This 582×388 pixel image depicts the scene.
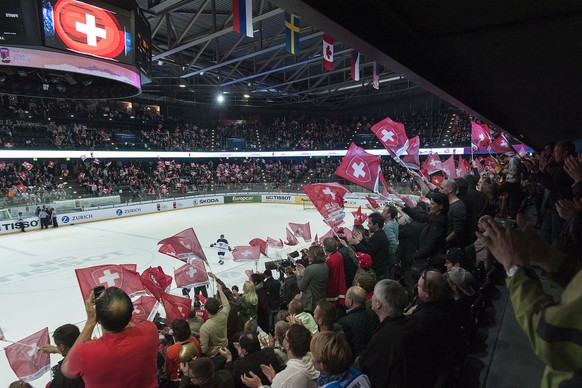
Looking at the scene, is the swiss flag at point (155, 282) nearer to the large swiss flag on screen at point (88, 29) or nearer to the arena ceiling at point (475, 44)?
the arena ceiling at point (475, 44)

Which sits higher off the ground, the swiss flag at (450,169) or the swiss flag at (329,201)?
the swiss flag at (450,169)

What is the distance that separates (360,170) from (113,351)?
5982 mm

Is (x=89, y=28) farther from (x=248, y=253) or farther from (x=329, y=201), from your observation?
(x=329, y=201)

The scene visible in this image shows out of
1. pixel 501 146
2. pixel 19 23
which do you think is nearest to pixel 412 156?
pixel 501 146

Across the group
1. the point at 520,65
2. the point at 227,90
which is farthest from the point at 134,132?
the point at 520,65

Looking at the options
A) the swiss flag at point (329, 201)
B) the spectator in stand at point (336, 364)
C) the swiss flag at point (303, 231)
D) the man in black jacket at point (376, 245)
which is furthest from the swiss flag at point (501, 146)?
the spectator in stand at point (336, 364)

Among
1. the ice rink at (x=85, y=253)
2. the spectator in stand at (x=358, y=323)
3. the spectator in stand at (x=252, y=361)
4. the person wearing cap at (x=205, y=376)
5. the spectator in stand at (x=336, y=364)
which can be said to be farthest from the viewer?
the ice rink at (x=85, y=253)

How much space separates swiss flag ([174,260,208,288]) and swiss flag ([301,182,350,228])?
2.49 meters

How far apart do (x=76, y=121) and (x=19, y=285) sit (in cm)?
2290

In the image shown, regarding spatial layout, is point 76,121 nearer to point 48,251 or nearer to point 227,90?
point 227,90

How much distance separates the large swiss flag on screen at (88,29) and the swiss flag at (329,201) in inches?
190

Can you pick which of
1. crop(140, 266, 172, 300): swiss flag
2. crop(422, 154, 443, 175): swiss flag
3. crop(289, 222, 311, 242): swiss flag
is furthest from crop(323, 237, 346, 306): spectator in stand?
crop(422, 154, 443, 175): swiss flag

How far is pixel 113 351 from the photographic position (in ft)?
6.97

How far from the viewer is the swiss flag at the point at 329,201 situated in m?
7.27
